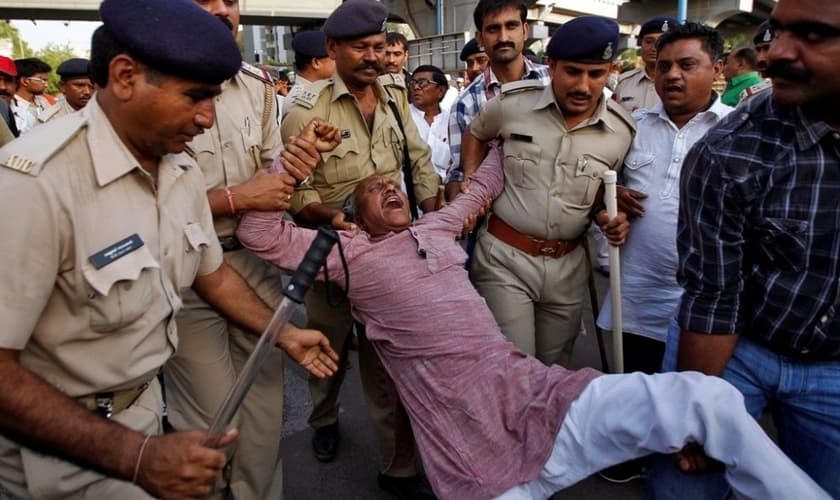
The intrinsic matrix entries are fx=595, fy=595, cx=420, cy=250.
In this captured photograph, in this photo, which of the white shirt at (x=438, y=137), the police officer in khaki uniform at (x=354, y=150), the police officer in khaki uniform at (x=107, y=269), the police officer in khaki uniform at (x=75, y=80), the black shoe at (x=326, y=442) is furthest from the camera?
the white shirt at (x=438, y=137)

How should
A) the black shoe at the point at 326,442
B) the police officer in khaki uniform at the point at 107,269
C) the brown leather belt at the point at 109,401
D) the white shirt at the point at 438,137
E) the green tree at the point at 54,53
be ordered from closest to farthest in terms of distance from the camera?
the police officer in khaki uniform at the point at 107,269, the brown leather belt at the point at 109,401, the black shoe at the point at 326,442, the white shirt at the point at 438,137, the green tree at the point at 54,53

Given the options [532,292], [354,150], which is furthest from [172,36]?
[532,292]

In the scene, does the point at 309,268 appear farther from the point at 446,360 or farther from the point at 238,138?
the point at 238,138

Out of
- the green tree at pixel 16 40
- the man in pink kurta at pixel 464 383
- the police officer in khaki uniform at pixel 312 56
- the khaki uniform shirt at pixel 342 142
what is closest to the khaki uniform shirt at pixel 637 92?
the khaki uniform shirt at pixel 342 142

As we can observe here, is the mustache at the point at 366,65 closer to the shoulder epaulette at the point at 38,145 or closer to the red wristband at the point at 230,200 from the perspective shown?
the red wristband at the point at 230,200

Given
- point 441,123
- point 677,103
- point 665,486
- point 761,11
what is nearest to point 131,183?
point 665,486

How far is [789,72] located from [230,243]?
6.53ft

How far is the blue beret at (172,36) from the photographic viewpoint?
144cm

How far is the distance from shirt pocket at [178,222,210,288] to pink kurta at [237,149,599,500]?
0.41m

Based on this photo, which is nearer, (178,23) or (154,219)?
(178,23)

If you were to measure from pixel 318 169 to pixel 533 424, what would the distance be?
1.60 meters

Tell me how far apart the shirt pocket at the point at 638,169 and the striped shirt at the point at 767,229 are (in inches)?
42.7

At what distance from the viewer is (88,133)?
1504 millimetres

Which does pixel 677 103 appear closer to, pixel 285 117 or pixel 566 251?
pixel 566 251
